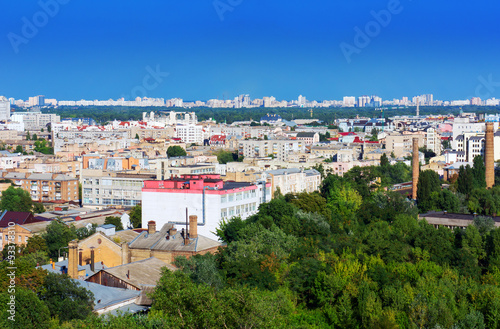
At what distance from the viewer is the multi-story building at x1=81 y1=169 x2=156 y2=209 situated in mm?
29016

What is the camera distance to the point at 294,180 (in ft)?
102

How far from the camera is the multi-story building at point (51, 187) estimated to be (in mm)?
32406

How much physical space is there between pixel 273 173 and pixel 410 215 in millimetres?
9049

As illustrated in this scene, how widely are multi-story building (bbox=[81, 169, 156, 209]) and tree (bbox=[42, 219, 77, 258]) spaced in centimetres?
940

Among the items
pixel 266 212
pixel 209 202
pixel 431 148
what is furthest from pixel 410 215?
pixel 431 148

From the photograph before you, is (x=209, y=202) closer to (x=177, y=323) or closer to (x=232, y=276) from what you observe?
(x=232, y=276)

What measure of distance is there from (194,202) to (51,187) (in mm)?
14227

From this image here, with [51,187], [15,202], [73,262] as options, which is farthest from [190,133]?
[73,262]

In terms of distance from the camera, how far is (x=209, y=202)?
20.3 meters

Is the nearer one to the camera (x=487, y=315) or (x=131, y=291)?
(x=487, y=315)

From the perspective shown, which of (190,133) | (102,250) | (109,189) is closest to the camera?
(102,250)

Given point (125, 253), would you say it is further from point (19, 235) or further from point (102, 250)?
point (19, 235)

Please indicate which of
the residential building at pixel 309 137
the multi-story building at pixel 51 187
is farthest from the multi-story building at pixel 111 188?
the residential building at pixel 309 137

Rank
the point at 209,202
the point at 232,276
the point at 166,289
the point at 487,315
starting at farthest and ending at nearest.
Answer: the point at 209,202
the point at 232,276
the point at 487,315
the point at 166,289
